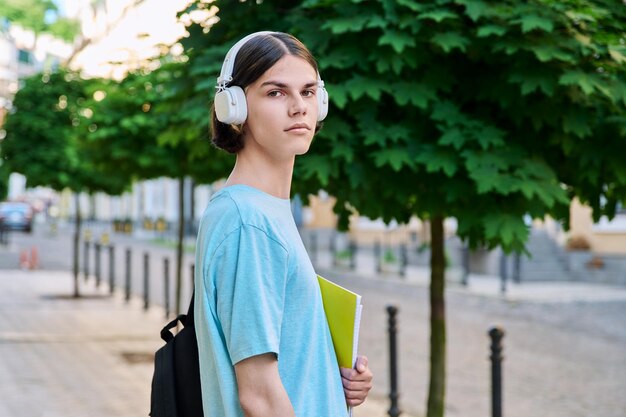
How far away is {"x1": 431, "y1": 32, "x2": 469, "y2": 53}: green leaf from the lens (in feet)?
15.8

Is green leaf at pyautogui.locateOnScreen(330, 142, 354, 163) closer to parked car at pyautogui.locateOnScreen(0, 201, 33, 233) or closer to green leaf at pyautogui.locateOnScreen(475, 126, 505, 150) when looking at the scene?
green leaf at pyautogui.locateOnScreen(475, 126, 505, 150)

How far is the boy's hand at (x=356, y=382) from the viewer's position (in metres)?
2.14

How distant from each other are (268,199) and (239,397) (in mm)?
430

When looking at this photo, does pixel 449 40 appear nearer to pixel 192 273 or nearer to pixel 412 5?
pixel 412 5

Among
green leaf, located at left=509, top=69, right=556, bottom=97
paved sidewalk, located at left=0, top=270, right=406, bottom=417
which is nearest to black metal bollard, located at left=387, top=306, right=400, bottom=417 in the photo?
Result: paved sidewalk, located at left=0, top=270, right=406, bottom=417

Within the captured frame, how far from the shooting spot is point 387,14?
4.90 metres

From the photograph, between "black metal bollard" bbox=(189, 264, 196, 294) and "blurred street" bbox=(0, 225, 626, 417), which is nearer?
"black metal bollard" bbox=(189, 264, 196, 294)

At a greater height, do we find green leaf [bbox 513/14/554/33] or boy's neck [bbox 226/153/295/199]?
green leaf [bbox 513/14/554/33]

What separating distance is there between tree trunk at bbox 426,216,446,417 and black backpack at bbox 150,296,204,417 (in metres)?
4.22

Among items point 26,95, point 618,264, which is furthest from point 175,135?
point 618,264

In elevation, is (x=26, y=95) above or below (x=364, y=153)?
above

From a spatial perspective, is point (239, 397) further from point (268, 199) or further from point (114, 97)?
point (114, 97)

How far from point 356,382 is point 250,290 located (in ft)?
1.39

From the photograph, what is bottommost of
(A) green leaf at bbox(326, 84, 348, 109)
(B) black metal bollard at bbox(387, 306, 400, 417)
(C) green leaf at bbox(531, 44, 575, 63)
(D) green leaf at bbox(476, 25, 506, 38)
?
(B) black metal bollard at bbox(387, 306, 400, 417)
